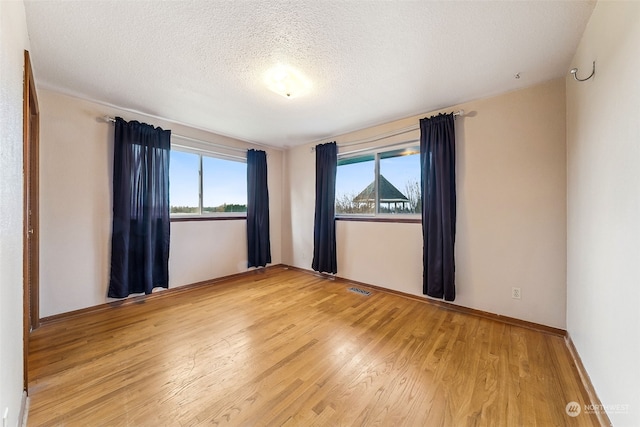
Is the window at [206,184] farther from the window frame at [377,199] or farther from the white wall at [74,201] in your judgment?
the window frame at [377,199]

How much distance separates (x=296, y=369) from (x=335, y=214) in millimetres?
2443

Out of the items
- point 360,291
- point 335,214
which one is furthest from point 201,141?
point 360,291

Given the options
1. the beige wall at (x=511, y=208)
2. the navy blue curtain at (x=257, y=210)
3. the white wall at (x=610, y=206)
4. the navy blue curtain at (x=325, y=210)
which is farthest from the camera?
the navy blue curtain at (x=257, y=210)

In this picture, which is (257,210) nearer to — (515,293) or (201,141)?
(201,141)

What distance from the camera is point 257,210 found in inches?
160

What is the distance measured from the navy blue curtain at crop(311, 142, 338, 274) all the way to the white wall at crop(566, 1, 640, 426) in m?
2.61

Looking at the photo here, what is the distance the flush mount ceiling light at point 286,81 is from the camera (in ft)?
6.52

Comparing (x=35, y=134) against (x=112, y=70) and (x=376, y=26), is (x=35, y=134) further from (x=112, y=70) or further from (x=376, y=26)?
(x=376, y=26)

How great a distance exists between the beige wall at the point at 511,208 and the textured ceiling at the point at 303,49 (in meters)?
0.29

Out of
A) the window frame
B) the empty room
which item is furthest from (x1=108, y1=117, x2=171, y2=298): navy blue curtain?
the window frame

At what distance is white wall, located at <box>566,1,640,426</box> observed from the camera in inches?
40.5
